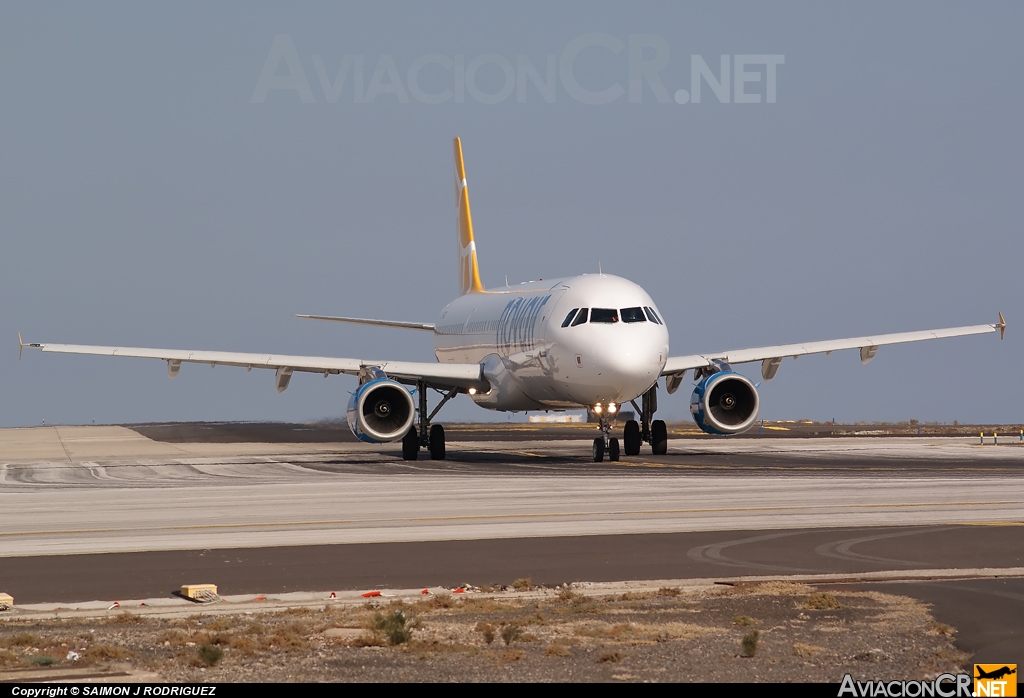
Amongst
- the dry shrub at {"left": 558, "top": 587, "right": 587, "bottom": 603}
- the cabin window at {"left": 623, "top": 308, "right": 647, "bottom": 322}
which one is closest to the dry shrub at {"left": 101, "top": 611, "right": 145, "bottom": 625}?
the dry shrub at {"left": 558, "top": 587, "right": 587, "bottom": 603}

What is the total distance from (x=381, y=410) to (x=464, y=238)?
67.5ft

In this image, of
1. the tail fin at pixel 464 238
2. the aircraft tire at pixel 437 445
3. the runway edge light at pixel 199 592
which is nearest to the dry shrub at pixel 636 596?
the runway edge light at pixel 199 592

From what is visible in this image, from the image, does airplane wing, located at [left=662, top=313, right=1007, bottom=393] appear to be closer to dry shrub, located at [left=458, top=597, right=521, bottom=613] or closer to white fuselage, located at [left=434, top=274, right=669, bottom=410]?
white fuselage, located at [left=434, top=274, right=669, bottom=410]

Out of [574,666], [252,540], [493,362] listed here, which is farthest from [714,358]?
[574,666]

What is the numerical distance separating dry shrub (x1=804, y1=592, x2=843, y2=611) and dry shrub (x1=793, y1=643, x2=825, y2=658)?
1751 millimetres

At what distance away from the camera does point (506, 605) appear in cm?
1135

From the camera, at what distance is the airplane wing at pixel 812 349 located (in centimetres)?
3844

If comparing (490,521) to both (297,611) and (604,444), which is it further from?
(604,444)

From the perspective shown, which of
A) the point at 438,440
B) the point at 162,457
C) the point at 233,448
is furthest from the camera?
the point at 233,448

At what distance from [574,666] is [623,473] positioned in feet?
68.2

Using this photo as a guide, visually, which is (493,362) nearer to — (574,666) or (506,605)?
(506,605)

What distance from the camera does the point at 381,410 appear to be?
1377 inches

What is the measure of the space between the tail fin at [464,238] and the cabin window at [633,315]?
60.1 ft

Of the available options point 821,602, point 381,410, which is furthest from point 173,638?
point 381,410
